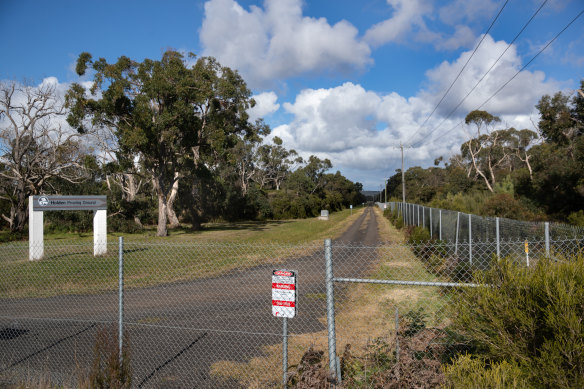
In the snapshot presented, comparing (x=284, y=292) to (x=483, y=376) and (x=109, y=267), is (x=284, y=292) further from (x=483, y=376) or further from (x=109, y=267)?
(x=109, y=267)

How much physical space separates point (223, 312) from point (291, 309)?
13.7ft

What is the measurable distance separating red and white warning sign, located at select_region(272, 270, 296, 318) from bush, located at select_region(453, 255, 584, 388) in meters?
1.49

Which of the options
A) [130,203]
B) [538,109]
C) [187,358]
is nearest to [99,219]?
[187,358]

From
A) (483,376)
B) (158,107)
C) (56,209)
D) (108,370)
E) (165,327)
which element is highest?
(158,107)

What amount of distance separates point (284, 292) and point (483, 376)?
1.80m

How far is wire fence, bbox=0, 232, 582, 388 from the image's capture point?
399 centimetres

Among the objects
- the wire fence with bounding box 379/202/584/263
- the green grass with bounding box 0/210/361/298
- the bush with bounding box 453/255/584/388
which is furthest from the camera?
the green grass with bounding box 0/210/361/298

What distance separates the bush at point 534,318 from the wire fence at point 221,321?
0.28 m

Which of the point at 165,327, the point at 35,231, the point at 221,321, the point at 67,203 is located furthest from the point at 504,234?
the point at 35,231

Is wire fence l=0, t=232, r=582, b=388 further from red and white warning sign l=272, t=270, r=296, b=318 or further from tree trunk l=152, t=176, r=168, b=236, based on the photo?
tree trunk l=152, t=176, r=168, b=236

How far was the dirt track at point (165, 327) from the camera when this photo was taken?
16.1 feet

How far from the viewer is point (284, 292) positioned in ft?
12.2

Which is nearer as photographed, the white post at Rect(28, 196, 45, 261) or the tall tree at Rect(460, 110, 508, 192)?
the white post at Rect(28, 196, 45, 261)

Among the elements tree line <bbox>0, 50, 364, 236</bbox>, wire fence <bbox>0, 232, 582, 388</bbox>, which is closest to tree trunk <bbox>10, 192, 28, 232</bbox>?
tree line <bbox>0, 50, 364, 236</bbox>
